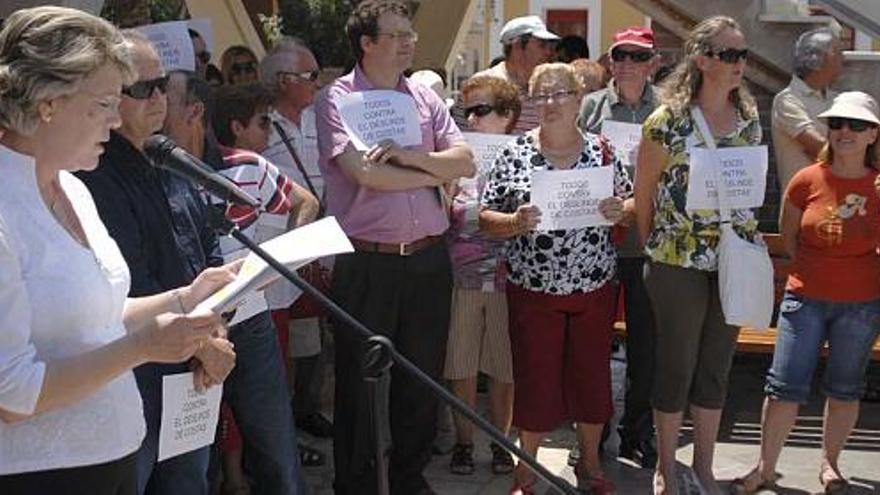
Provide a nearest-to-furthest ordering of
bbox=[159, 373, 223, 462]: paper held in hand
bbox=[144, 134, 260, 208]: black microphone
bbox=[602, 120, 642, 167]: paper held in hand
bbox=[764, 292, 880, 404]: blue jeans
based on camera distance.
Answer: bbox=[144, 134, 260, 208]: black microphone < bbox=[159, 373, 223, 462]: paper held in hand < bbox=[764, 292, 880, 404]: blue jeans < bbox=[602, 120, 642, 167]: paper held in hand

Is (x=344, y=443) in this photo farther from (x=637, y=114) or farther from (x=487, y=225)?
(x=637, y=114)

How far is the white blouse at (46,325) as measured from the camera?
91.4 inches

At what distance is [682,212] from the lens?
501 centimetres

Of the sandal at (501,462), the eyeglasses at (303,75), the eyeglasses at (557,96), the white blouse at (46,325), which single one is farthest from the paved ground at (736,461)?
the white blouse at (46,325)

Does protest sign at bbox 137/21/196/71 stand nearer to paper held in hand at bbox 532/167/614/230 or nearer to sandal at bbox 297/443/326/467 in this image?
paper held in hand at bbox 532/167/614/230

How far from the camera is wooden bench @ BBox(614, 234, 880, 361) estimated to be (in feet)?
21.1

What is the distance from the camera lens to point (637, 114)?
19.5ft

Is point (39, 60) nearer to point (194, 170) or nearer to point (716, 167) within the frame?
point (194, 170)

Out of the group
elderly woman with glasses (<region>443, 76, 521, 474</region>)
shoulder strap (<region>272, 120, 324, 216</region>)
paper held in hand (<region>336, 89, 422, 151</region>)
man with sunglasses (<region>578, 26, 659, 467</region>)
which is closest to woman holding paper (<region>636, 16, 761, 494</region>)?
man with sunglasses (<region>578, 26, 659, 467</region>)

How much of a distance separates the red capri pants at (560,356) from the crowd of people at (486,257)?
0.4 inches

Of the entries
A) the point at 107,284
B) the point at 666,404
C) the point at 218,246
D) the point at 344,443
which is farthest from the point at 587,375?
the point at 107,284

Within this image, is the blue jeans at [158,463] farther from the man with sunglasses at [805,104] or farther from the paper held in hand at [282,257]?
the man with sunglasses at [805,104]

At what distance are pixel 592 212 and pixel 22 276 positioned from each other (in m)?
3.01

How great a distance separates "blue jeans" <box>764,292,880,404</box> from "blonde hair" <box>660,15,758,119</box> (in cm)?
94
